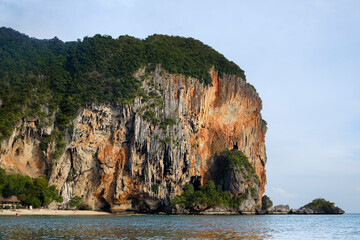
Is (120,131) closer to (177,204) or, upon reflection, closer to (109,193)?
(109,193)

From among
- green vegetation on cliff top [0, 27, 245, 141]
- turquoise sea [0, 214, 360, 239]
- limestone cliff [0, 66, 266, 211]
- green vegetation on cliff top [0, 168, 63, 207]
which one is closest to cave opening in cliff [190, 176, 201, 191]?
limestone cliff [0, 66, 266, 211]

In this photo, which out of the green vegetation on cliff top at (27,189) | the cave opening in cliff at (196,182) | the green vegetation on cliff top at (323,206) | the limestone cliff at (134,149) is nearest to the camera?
the green vegetation on cliff top at (27,189)

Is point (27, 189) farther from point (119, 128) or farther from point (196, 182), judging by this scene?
point (196, 182)

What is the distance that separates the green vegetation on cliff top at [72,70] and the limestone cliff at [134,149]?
182cm

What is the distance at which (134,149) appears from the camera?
6325 cm

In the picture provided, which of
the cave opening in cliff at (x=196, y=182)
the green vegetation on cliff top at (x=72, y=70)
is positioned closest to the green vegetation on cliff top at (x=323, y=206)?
the cave opening in cliff at (x=196, y=182)

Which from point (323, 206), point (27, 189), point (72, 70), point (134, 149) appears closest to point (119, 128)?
point (134, 149)

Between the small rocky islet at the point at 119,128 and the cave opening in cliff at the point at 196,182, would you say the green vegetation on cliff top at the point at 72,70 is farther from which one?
the cave opening in cliff at the point at 196,182

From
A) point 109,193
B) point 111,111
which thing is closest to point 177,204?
point 109,193

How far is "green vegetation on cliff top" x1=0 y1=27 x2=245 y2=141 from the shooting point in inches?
2302

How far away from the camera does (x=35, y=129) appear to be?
188ft

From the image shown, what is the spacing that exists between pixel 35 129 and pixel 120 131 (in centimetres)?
1407

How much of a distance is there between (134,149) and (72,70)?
1943cm

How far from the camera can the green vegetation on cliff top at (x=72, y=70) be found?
5847cm
